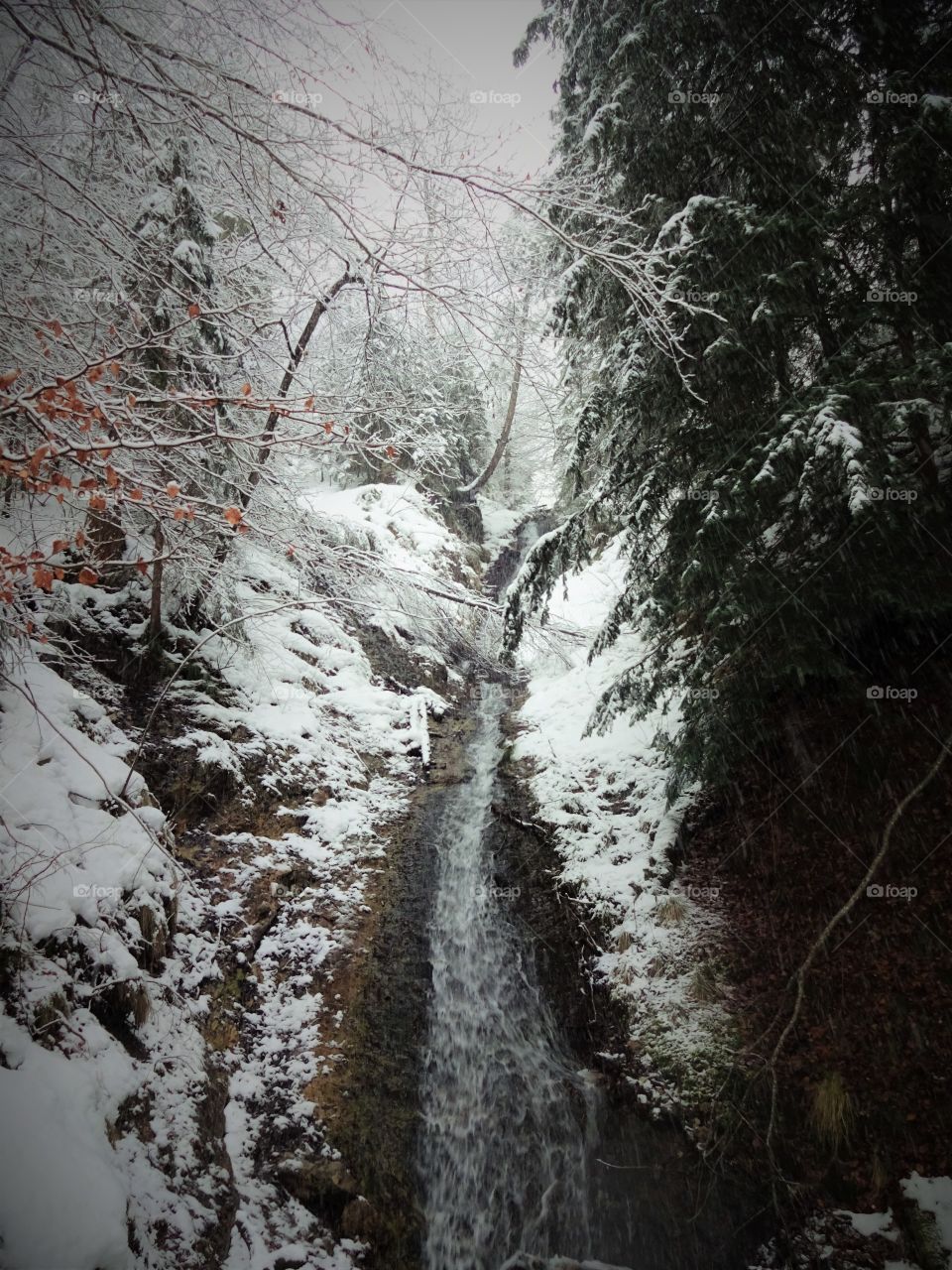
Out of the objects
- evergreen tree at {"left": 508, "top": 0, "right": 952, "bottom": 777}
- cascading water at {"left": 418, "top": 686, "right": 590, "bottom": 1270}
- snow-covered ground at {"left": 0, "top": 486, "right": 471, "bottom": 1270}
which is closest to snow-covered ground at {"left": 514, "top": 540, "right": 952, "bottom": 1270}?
cascading water at {"left": 418, "top": 686, "right": 590, "bottom": 1270}

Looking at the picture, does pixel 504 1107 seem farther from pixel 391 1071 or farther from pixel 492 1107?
pixel 391 1071

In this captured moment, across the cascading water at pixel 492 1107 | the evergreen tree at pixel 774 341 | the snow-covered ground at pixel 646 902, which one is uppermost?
the evergreen tree at pixel 774 341

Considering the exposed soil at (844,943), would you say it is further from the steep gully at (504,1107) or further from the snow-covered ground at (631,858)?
the steep gully at (504,1107)

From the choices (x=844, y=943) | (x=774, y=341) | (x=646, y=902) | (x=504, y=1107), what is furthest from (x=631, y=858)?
(x=774, y=341)

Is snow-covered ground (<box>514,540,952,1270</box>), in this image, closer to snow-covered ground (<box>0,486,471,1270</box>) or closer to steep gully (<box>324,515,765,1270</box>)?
steep gully (<box>324,515,765,1270</box>)

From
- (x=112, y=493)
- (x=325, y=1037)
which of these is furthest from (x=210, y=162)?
(x=325, y=1037)

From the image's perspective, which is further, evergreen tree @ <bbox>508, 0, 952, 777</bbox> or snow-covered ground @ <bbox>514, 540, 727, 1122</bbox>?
snow-covered ground @ <bbox>514, 540, 727, 1122</bbox>

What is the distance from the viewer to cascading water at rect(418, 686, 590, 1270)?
3.92m

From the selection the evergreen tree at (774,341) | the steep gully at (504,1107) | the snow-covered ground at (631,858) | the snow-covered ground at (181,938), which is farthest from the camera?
the snow-covered ground at (631,858)

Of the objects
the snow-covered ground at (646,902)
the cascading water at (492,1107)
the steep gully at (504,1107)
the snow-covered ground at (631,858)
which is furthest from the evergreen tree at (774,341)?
the cascading water at (492,1107)

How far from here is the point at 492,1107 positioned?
14.9 feet

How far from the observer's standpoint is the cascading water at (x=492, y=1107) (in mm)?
3918

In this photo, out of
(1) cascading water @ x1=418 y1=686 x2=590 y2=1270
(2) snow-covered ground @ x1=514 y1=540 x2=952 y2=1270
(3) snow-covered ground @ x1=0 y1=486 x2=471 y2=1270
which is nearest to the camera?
(3) snow-covered ground @ x1=0 y1=486 x2=471 y2=1270

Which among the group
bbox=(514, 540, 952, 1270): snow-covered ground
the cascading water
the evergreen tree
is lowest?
the cascading water
